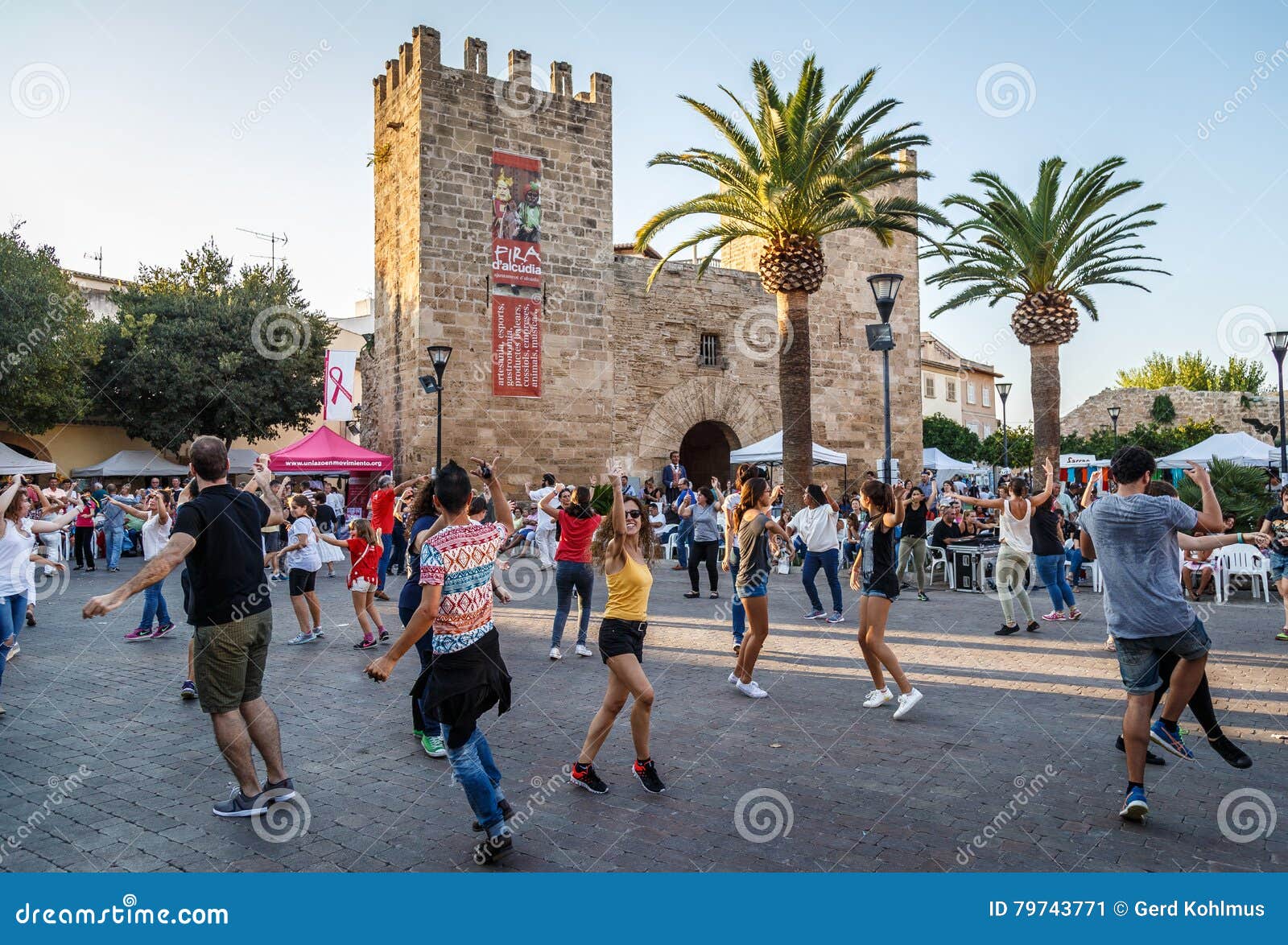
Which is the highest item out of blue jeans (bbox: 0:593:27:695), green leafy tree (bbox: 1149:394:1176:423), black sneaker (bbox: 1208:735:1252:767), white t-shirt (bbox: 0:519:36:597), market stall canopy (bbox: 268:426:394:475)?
green leafy tree (bbox: 1149:394:1176:423)

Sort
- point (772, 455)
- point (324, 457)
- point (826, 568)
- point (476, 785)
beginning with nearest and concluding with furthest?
1. point (476, 785)
2. point (826, 568)
3. point (324, 457)
4. point (772, 455)

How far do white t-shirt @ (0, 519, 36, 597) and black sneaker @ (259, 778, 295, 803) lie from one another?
332 centimetres

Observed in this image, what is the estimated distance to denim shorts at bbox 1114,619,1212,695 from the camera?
4438 millimetres

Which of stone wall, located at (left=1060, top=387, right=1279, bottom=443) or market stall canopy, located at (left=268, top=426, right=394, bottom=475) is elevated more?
stone wall, located at (left=1060, top=387, right=1279, bottom=443)

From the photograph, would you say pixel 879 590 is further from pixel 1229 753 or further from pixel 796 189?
pixel 796 189

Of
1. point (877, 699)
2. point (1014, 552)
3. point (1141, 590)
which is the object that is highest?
point (1141, 590)

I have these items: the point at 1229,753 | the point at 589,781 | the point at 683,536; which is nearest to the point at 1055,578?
the point at 1229,753

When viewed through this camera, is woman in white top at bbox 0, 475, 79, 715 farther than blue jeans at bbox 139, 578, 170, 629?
No

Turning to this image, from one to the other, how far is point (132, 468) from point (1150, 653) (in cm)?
3117

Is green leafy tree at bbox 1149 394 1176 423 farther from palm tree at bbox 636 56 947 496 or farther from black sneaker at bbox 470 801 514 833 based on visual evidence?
black sneaker at bbox 470 801 514 833

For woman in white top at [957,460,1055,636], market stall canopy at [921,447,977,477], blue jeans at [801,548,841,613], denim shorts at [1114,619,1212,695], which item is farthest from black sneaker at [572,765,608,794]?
market stall canopy at [921,447,977,477]

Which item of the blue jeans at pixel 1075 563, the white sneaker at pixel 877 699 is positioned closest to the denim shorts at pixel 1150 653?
the white sneaker at pixel 877 699

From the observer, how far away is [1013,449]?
38781 mm

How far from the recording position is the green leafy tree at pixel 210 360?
2814 centimetres
